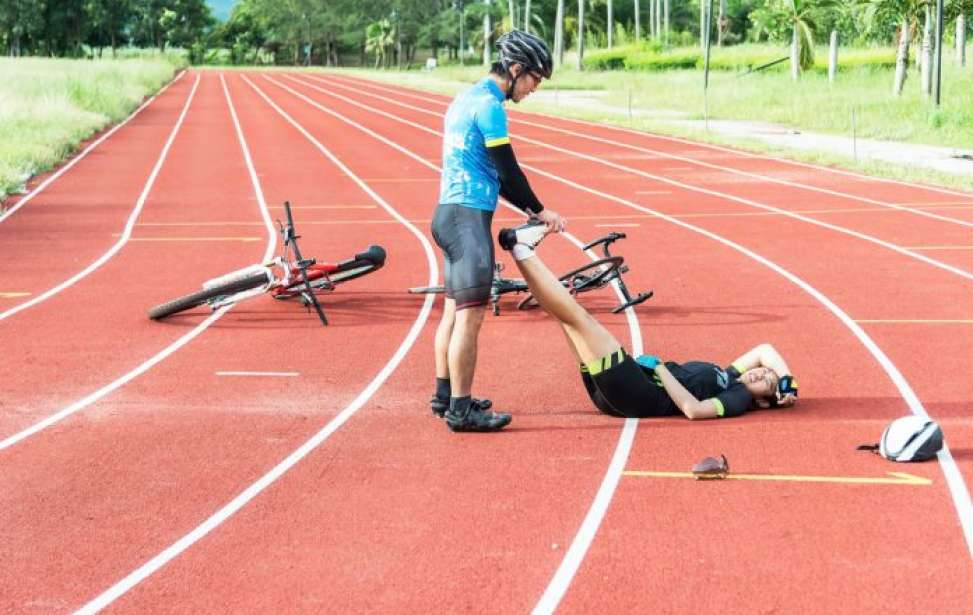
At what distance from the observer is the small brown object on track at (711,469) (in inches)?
249

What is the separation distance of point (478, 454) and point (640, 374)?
3.73ft

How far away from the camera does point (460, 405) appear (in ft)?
23.7

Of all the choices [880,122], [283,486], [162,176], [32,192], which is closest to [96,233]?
[32,192]

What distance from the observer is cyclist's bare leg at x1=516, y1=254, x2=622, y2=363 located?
7.32 meters

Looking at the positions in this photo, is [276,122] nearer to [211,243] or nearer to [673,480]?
[211,243]

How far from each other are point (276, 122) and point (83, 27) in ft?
341

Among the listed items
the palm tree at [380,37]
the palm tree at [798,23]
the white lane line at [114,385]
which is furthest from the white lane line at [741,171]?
the palm tree at [380,37]

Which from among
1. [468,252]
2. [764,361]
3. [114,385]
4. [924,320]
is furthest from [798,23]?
[468,252]

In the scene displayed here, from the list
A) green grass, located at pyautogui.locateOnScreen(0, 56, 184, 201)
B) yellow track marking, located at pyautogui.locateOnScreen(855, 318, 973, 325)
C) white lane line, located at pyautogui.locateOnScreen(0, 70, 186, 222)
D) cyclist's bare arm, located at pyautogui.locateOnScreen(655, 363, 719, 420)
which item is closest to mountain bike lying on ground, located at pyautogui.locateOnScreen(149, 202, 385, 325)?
cyclist's bare arm, located at pyautogui.locateOnScreen(655, 363, 719, 420)

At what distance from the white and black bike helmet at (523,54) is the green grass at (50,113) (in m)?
14.4

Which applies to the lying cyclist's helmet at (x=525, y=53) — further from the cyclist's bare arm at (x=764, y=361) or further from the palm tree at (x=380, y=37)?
the palm tree at (x=380, y=37)

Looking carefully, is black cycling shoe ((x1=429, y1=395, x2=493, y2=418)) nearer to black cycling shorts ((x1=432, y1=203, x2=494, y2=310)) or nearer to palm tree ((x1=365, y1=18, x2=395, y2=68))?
black cycling shorts ((x1=432, y1=203, x2=494, y2=310))

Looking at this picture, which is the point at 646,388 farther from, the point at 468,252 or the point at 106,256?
the point at 106,256

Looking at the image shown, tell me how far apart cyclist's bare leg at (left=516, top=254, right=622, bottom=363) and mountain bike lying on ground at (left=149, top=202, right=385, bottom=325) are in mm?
3537
